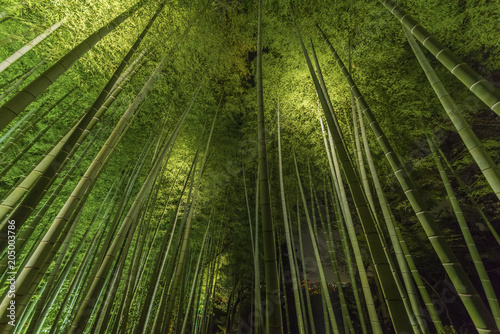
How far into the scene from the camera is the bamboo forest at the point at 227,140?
5.04 ft

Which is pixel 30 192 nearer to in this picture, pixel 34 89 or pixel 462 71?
pixel 34 89

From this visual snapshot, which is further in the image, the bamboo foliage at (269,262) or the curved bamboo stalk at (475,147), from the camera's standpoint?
the curved bamboo stalk at (475,147)

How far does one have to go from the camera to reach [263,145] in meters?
1.32

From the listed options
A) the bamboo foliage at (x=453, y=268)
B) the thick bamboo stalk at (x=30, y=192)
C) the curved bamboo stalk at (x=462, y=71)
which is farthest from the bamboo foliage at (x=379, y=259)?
the thick bamboo stalk at (x=30, y=192)

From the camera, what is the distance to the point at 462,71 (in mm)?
997

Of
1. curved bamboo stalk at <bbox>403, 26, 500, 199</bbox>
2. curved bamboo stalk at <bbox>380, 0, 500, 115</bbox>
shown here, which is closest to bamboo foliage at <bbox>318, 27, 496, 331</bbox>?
curved bamboo stalk at <bbox>403, 26, 500, 199</bbox>

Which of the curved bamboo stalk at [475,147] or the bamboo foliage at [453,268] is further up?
the curved bamboo stalk at [475,147]

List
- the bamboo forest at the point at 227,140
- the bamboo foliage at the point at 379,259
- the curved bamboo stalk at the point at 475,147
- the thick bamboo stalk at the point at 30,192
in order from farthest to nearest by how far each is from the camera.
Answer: the bamboo forest at the point at 227,140, the thick bamboo stalk at the point at 30,192, the curved bamboo stalk at the point at 475,147, the bamboo foliage at the point at 379,259

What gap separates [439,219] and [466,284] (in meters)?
5.57

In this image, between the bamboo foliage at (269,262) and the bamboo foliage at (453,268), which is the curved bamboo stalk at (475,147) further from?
the bamboo foliage at (269,262)

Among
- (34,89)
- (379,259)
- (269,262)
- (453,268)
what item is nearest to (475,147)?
(453,268)

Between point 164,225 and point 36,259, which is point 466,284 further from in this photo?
point 164,225

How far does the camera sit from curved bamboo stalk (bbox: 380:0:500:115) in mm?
921

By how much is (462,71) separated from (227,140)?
13.6 ft
